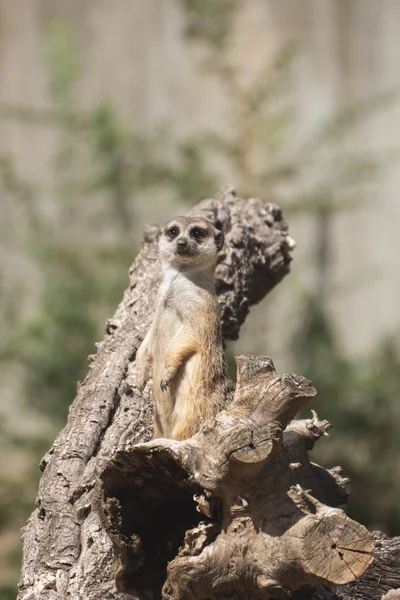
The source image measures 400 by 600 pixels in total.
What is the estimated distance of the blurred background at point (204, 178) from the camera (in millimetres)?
6340

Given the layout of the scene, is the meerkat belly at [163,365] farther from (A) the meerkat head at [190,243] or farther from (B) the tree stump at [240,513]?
(B) the tree stump at [240,513]

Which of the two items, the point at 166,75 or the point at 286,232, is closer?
the point at 286,232

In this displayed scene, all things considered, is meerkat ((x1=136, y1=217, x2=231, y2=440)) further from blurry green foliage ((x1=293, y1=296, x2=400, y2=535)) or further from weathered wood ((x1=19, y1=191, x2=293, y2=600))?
blurry green foliage ((x1=293, y1=296, x2=400, y2=535))

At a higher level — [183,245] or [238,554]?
[183,245]

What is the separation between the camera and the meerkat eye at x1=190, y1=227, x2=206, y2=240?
314cm

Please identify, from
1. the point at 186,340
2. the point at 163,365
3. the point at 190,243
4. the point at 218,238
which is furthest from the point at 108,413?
the point at 218,238

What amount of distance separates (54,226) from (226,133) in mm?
1801

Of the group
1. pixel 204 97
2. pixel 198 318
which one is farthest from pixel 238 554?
pixel 204 97

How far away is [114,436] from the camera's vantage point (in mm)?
2859

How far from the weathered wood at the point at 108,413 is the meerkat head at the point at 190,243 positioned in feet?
1.44

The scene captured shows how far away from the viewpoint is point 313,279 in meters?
7.57

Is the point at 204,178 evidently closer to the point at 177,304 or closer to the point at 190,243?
the point at 190,243

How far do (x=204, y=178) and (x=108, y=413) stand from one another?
3919mm

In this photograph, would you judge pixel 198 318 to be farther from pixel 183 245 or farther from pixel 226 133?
pixel 226 133
